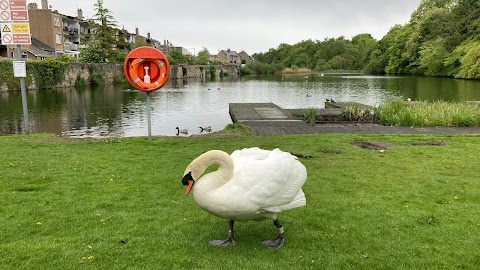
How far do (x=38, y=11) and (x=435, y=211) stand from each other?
277 feet

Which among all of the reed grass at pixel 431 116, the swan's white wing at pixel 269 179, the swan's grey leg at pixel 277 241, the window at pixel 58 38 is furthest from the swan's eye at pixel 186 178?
the window at pixel 58 38

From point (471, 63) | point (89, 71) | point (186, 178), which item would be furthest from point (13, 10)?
point (471, 63)

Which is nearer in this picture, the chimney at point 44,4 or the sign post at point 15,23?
the sign post at point 15,23

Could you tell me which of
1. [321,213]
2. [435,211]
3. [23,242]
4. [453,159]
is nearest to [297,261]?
[321,213]

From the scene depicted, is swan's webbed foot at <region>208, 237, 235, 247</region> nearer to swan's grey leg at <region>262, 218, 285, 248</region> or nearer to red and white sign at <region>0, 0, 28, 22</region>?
swan's grey leg at <region>262, 218, 285, 248</region>

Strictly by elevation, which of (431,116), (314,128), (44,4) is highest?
(44,4)

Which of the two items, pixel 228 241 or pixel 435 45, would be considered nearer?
pixel 228 241

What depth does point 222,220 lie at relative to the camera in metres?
6.14

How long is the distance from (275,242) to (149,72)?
9261 millimetres

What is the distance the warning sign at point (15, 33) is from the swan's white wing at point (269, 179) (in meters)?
13.5

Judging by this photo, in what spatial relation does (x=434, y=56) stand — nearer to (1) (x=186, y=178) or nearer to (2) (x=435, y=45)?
(2) (x=435, y=45)

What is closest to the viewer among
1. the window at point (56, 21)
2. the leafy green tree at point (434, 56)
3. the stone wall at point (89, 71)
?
the stone wall at point (89, 71)

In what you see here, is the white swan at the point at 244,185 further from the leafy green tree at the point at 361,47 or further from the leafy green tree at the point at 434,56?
the leafy green tree at the point at 361,47

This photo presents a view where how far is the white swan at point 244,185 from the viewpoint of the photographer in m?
4.71
